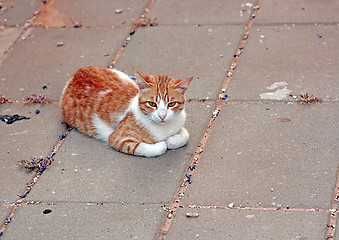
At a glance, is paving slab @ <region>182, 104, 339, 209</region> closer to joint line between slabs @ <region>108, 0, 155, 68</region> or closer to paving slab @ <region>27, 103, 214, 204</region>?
paving slab @ <region>27, 103, 214, 204</region>

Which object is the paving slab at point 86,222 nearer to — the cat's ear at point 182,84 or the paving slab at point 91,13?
the cat's ear at point 182,84

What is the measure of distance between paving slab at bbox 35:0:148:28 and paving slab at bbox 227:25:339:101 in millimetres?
1751

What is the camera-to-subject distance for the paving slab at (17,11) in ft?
27.5

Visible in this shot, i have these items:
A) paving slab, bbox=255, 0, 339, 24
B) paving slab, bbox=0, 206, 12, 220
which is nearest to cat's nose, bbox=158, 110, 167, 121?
paving slab, bbox=0, 206, 12, 220

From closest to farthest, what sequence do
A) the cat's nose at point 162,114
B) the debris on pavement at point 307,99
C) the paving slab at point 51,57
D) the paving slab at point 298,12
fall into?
the cat's nose at point 162,114, the debris on pavement at point 307,99, the paving slab at point 51,57, the paving slab at point 298,12

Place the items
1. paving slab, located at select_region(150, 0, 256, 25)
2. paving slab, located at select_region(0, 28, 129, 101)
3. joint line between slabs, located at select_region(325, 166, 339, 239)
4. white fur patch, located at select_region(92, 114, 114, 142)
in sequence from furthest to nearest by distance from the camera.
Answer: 1. paving slab, located at select_region(150, 0, 256, 25)
2. paving slab, located at select_region(0, 28, 129, 101)
3. white fur patch, located at select_region(92, 114, 114, 142)
4. joint line between slabs, located at select_region(325, 166, 339, 239)

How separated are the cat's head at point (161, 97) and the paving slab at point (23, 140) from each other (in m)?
1.12

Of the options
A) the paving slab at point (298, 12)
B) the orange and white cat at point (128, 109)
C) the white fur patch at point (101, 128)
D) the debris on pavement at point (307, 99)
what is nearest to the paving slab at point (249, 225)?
the orange and white cat at point (128, 109)

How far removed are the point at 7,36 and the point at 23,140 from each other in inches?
100

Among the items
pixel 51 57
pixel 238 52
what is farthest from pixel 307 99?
pixel 51 57

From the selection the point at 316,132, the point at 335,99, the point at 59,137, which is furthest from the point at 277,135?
the point at 59,137

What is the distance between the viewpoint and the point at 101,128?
5.81 m

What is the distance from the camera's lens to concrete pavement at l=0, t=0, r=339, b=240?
4777mm

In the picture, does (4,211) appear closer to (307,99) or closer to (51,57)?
(51,57)
